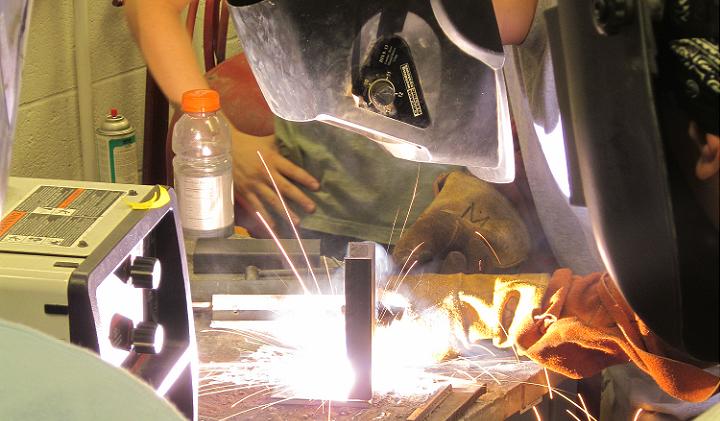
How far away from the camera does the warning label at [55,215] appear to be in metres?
1.16

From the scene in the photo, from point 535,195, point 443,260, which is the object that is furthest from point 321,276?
point 535,195

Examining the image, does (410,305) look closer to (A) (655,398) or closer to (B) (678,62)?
(A) (655,398)

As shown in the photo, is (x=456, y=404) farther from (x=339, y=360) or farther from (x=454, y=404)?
(x=339, y=360)

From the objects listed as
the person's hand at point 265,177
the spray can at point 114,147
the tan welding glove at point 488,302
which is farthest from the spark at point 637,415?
the spray can at point 114,147

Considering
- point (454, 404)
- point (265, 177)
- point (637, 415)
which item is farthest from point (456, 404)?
point (265, 177)

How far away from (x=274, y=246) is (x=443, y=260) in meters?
0.42

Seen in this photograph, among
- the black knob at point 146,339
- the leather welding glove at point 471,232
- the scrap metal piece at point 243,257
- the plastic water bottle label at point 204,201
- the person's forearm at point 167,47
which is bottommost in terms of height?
the leather welding glove at point 471,232

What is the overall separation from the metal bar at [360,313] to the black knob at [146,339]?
28cm

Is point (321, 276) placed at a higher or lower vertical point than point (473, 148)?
lower

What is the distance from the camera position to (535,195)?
198cm

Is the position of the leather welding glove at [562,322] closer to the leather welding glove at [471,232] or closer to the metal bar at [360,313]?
the metal bar at [360,313]

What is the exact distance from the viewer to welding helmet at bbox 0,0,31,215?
0.82 meters

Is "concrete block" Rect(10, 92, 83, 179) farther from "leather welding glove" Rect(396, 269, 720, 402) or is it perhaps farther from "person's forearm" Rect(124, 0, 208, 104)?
"leather welding glove" Rect(396, 269, 720, 402)

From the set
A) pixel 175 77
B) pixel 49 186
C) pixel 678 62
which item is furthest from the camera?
pixel 175 77
